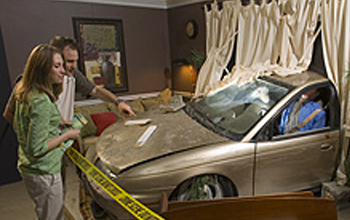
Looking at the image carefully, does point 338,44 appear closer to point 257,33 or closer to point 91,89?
point 257,33

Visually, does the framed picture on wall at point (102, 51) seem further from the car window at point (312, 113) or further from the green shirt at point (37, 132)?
the car window at point (312, 113)

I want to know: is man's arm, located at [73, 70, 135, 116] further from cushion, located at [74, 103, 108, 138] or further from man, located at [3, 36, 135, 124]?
cushion, located at [74, 103, 108, 138]

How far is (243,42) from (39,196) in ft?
12.2

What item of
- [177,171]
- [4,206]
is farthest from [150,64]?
[177,171]

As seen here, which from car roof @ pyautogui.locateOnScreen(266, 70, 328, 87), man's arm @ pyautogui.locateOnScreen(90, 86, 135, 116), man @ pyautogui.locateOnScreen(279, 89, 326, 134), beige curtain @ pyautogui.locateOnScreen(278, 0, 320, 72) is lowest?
man @ pyautogui.locateOnScreen(279, 89, 326, 134)

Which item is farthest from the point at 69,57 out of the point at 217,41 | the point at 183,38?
the point at 183,38

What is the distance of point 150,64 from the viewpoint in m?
5.96

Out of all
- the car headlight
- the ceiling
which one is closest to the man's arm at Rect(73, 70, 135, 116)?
the car headlight

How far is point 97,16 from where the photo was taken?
504 centimetres

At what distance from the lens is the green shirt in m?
1.54

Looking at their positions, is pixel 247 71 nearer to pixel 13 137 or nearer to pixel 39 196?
pixel 39 196

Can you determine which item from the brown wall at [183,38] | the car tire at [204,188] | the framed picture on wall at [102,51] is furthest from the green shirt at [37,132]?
the brown wall at [183,38]

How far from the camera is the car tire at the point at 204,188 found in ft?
6.87

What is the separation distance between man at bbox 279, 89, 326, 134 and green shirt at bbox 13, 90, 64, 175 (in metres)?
2.00
